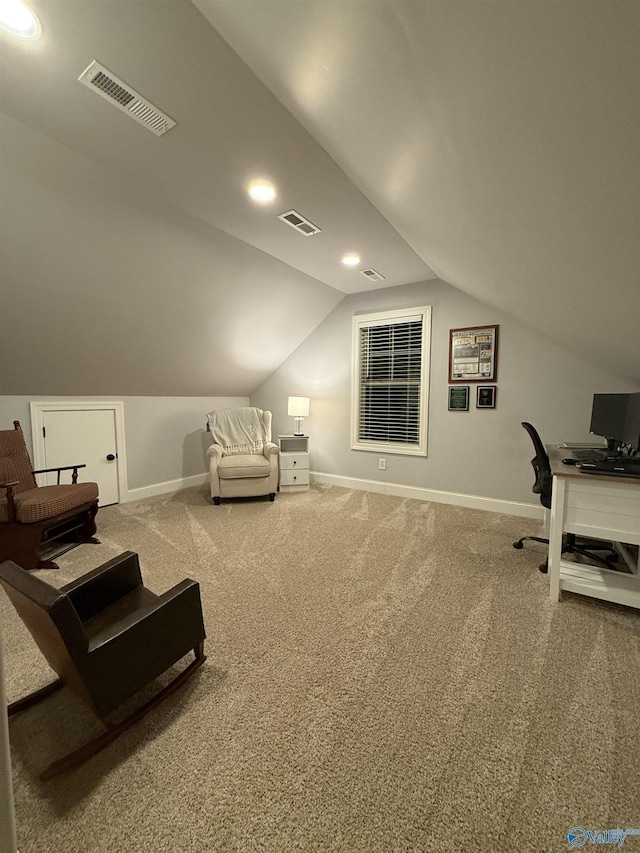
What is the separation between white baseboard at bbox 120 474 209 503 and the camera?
13.8 ft

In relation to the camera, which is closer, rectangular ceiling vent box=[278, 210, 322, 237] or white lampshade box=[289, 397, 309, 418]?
rectangular ceiling vent box=[278, 210, 322, 237]

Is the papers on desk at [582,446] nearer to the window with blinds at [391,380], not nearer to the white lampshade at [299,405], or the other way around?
the window with blinds at [391,380]

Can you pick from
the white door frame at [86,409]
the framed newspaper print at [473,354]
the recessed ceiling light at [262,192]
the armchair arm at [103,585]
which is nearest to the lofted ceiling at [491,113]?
the recessed ceiling light at [262,192]

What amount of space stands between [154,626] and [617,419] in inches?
132

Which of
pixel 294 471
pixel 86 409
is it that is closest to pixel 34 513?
pixel 86 409

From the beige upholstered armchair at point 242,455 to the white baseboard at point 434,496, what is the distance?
1.01 metres

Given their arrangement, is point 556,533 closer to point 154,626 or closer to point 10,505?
point 154,626

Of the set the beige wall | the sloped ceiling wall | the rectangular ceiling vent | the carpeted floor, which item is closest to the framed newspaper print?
the beige wall

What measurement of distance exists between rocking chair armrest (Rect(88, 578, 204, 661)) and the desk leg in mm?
2120

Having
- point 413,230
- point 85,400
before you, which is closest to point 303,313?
point 413,230

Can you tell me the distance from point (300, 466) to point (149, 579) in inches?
97.7

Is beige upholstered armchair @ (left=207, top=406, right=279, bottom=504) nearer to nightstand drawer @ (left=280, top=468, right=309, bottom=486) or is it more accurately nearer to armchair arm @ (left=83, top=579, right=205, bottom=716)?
nightstand drawer @ (left=280, top=468, right=309, bottom=486)

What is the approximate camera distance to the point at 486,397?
3750 millimetres

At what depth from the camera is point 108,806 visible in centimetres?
109
